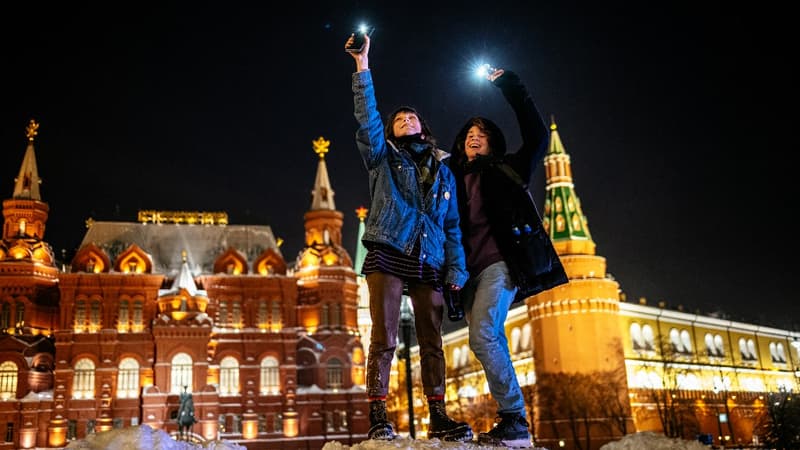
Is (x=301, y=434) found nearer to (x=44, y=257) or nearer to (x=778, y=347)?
(x=44, y=257)

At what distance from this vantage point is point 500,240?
274 inches

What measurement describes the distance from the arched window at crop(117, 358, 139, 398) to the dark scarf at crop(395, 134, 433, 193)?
46893mm

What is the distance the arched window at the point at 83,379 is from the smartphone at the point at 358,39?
4770 cm

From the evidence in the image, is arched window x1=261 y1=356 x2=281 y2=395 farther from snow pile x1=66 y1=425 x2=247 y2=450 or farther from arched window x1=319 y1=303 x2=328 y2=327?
snow pile x1=66 y1=425 x2=247 y2=450

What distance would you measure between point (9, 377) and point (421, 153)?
49.0 m

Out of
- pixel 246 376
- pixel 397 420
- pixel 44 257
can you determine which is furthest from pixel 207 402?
pixel 397 420

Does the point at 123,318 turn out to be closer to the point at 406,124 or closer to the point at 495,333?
the point at 406,124

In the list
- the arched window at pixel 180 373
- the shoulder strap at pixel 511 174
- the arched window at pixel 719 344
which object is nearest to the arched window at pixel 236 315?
the arched window at pixel 180 373

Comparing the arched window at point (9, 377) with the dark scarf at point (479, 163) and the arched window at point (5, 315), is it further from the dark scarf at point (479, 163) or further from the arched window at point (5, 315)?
the dark scarf at point (479, 163)

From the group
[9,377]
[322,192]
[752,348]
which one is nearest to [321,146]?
[322,192]

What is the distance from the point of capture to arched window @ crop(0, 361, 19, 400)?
159 feet

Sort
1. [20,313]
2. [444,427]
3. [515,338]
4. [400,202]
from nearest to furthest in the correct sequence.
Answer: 1. [444,427]
2. [400,202]
3. [20,313]
4. [515,338]

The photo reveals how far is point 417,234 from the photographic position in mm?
6617

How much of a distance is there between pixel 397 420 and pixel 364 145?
235 ft
